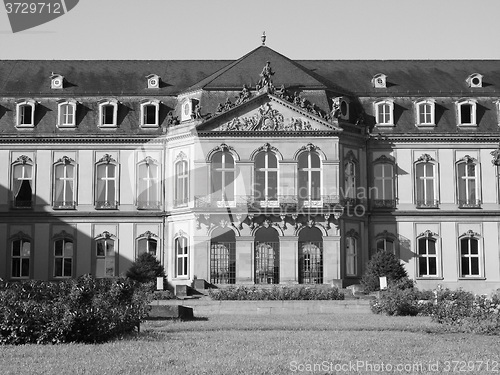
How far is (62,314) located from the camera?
24.6 meters

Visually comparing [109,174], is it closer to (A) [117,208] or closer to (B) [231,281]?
(A) [117,208]

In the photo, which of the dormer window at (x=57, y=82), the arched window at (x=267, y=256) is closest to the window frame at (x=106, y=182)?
the dormer window at (x=57, y=82)

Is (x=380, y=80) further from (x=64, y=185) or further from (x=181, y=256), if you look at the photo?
(x=64, y=185)

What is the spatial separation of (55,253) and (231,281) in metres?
11.1

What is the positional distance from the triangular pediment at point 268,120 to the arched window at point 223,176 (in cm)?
146

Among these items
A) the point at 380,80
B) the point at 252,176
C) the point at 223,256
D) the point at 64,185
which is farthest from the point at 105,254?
the point at 380,80

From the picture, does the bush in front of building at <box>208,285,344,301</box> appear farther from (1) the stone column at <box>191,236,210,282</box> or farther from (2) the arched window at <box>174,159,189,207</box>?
→ (2) the arched window at <box>174,159,189,207</box>

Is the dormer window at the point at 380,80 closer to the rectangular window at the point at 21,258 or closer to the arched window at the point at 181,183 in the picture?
the arched window at the point at 181,183

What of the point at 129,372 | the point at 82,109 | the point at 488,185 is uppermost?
the point at 82,109

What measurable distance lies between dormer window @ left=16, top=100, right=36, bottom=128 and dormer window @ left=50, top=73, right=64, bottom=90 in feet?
6.65

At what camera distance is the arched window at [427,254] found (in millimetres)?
59594

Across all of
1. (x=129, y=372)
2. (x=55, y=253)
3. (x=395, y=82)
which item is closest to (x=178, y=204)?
(x=55, y=253)

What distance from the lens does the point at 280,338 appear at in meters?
26.4

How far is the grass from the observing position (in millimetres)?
20891
